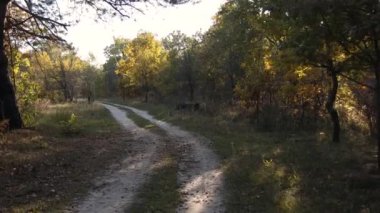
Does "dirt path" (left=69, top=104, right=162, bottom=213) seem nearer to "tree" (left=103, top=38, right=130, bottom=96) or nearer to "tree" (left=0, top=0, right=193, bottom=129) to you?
"tree" (left=0, top=0, right=193, bottom=129)

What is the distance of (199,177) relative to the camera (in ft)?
46.3

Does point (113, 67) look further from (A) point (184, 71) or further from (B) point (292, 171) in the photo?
(B) point (292, 171)

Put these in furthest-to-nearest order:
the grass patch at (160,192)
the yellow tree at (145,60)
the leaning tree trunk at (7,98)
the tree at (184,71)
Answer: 1. the yellow tree at (145,60)
2. the tree at (184,71)
3. the leaning tree trunk at (7,98)
4. the grass patch at (160,192)

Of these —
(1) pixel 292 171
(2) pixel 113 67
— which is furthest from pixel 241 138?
(2) pixel 113 67

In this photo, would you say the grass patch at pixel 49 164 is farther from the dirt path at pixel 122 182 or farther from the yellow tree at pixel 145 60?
the yellow tree at pixel 145 60

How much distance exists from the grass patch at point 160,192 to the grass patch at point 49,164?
62.0 inches

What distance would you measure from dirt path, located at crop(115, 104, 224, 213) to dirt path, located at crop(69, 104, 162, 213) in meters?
1.12

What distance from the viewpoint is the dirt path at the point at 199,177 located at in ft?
36.6

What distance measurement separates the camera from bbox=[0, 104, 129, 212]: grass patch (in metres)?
11.5

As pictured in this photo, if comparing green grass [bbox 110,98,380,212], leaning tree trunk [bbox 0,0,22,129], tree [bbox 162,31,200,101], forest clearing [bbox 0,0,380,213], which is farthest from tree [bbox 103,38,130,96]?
green grass [bbox 110,98,380,212]

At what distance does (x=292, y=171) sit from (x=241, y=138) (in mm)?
7675

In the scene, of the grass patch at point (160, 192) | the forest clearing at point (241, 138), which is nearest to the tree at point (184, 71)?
the forest clearing at point (241, 138)

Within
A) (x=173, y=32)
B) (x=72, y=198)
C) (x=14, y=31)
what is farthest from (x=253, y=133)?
(x=173, y=32)

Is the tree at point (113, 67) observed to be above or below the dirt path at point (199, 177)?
above
